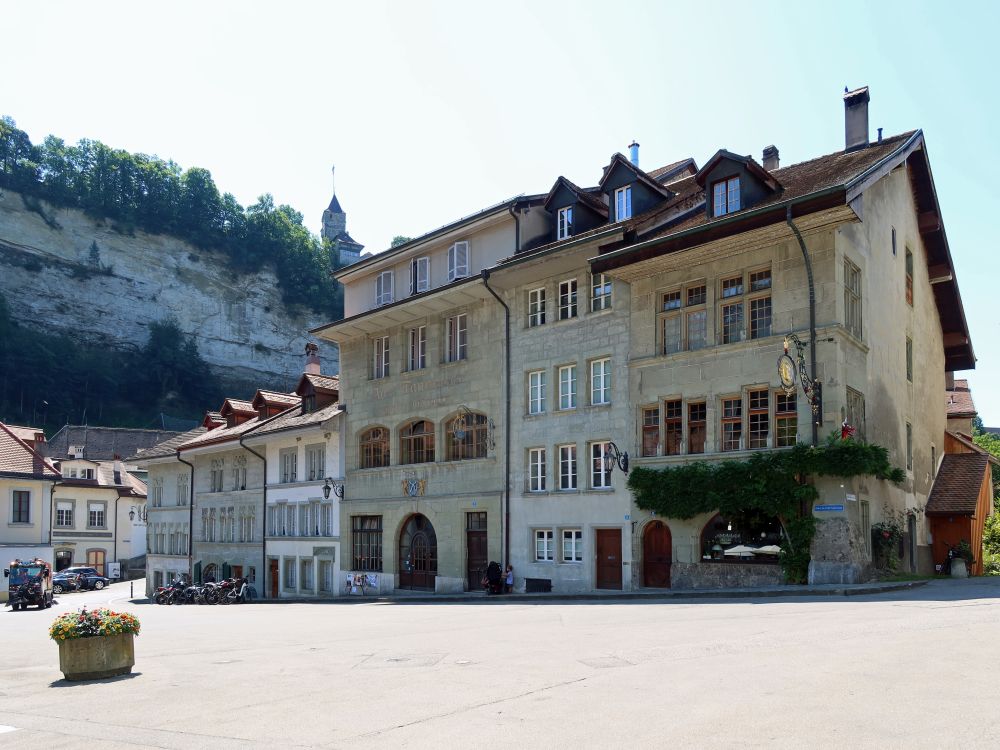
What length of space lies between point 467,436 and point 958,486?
16.4 m

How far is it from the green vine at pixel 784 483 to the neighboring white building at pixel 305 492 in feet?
61.3

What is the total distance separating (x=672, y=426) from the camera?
28703 mm

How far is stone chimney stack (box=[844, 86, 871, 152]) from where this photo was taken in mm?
31062

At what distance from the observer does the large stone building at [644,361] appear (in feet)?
85.8

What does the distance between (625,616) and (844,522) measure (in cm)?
822

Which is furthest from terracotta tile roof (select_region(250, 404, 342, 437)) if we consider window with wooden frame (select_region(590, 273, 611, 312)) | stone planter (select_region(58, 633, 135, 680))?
stone planter (select_region(58, 633, 135, 680))

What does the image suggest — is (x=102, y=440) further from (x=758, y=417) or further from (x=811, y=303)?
(x=811, y=303)

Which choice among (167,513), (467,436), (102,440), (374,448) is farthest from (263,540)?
(102,440)

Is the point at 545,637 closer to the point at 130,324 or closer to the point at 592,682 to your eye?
the point at 592,682

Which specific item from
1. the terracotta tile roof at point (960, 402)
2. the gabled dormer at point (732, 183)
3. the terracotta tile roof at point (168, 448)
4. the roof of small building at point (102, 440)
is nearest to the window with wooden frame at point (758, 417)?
the gabled dormer at point (732, 183)

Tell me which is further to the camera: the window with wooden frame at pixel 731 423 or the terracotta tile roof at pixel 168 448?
the terracotta tile roof at pixel 168 448

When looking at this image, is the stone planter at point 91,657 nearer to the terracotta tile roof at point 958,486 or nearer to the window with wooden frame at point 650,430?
the window with wooden frame at point 650,430

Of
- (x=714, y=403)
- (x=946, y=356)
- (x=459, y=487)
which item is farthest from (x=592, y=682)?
(x=946, y=356)

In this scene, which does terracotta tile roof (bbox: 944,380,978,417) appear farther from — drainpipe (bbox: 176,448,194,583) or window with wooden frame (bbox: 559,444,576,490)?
drainpipe (bbox: 176,448,194,583)
